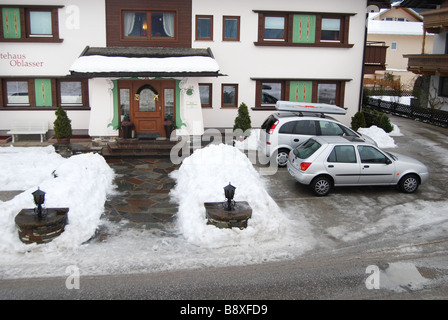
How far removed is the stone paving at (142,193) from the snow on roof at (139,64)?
3489 mm

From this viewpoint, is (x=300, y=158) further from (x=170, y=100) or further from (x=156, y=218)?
(x=170, y=100)

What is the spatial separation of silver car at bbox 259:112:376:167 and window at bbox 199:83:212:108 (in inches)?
206

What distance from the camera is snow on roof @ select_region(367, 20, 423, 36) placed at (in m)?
52.1

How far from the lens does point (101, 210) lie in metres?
11.6

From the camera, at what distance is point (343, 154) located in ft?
43.8

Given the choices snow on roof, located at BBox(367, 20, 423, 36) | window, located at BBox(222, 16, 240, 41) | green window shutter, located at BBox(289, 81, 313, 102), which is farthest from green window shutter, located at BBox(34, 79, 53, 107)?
snow on roof, located at BBox(367, 20, 423, 36)

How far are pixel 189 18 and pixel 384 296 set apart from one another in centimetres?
1554

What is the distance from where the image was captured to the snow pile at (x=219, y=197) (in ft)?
33.1

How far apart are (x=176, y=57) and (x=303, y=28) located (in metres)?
6.21

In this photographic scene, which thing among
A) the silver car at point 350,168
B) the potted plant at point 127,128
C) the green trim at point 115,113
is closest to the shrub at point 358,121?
the silver car at point 350,168

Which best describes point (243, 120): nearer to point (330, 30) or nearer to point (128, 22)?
point (330, 30)

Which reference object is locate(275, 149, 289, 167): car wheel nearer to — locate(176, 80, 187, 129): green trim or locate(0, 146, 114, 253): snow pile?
locate(176, 80, 187, 129): green trim

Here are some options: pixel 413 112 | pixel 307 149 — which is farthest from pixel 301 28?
pixel 413 112

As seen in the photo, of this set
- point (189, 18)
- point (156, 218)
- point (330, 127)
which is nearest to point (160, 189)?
point (156, 218)
